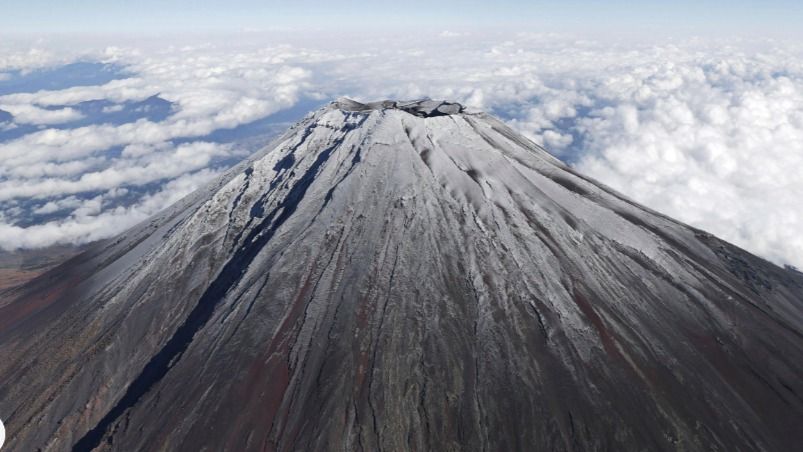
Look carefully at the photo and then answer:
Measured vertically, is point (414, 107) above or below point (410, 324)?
above

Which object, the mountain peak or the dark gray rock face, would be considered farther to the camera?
the mountain peak

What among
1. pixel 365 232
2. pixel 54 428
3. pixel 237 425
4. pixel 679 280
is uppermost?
pixel 365 232

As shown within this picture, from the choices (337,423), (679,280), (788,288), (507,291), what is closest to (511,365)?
(507,291)

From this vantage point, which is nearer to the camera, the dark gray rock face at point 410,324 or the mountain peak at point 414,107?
the dark gray rock face at point 410,324

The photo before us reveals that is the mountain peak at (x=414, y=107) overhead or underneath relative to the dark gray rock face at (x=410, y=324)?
overhead

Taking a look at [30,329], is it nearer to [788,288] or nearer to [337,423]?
[337,423]

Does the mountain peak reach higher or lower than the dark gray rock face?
higher

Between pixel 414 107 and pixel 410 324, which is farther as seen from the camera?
pixel 414 107

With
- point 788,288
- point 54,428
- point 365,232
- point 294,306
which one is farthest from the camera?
point 788,288
